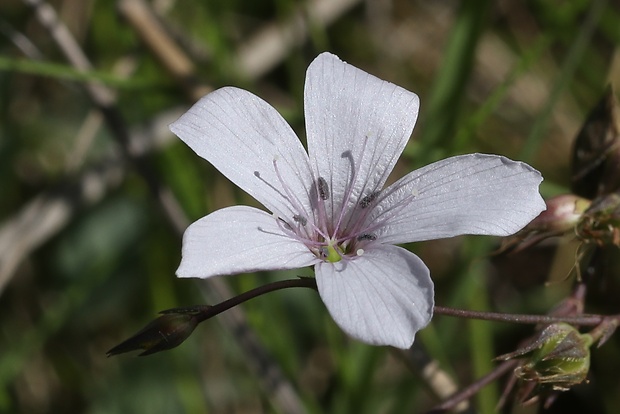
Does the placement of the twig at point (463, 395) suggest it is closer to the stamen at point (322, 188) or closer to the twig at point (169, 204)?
the stamen at point (322, 188)

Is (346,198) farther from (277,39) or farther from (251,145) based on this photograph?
(277,39)

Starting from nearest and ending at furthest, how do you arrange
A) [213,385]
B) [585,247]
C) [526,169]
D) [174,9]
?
[526,169], [585,247], [213,385], [174,9]

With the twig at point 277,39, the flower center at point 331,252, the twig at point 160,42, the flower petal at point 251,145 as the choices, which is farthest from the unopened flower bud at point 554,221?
the twig at point 277,39

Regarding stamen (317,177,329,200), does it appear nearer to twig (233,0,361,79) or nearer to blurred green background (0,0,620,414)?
blurred green background (0,0,620,414)

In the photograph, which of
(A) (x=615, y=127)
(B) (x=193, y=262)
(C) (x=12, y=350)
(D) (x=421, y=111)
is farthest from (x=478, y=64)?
(B) (x=193, y=262)

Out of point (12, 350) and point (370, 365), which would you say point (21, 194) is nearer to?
point (12, 350)

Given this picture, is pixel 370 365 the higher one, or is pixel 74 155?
pixel 74 155
